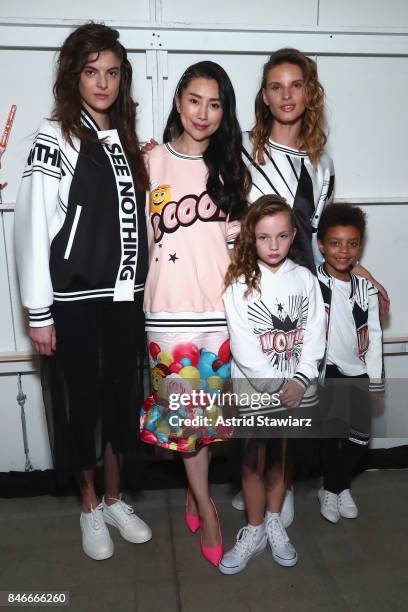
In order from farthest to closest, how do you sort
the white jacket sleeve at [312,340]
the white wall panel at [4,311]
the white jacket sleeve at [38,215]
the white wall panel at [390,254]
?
the white wall panel at [390,254], the white wall panel at [4,311], the white jacket sleeve at [312,340], the white jacket sleeve at [38,215]

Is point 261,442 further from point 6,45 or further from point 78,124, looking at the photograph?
point 6,45

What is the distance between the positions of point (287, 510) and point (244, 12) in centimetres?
190

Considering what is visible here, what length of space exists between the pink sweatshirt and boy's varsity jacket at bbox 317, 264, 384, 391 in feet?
1.44

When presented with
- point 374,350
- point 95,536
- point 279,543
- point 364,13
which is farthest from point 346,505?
point 364,13

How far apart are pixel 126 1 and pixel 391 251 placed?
1.46 m

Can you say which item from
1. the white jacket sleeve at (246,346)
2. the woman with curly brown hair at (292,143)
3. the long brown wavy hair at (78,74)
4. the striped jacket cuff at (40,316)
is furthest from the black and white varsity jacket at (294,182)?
the striped jacket cuff at (40,316)

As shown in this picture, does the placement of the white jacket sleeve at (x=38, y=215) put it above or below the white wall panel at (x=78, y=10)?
below

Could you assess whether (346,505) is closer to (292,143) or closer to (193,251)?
(193,251)

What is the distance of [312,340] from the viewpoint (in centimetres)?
179

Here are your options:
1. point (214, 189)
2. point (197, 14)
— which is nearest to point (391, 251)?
point (214, 189)

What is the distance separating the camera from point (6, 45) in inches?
81.1

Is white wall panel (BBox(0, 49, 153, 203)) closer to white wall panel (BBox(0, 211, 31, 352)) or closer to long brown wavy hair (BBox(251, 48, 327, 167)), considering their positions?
white wall panel (BBox(0, 211, 31, 352))

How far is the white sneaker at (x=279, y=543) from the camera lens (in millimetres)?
1886

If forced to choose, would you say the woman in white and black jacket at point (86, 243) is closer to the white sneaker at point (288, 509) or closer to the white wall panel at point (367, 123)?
the white sneaker at point (288, 509)
